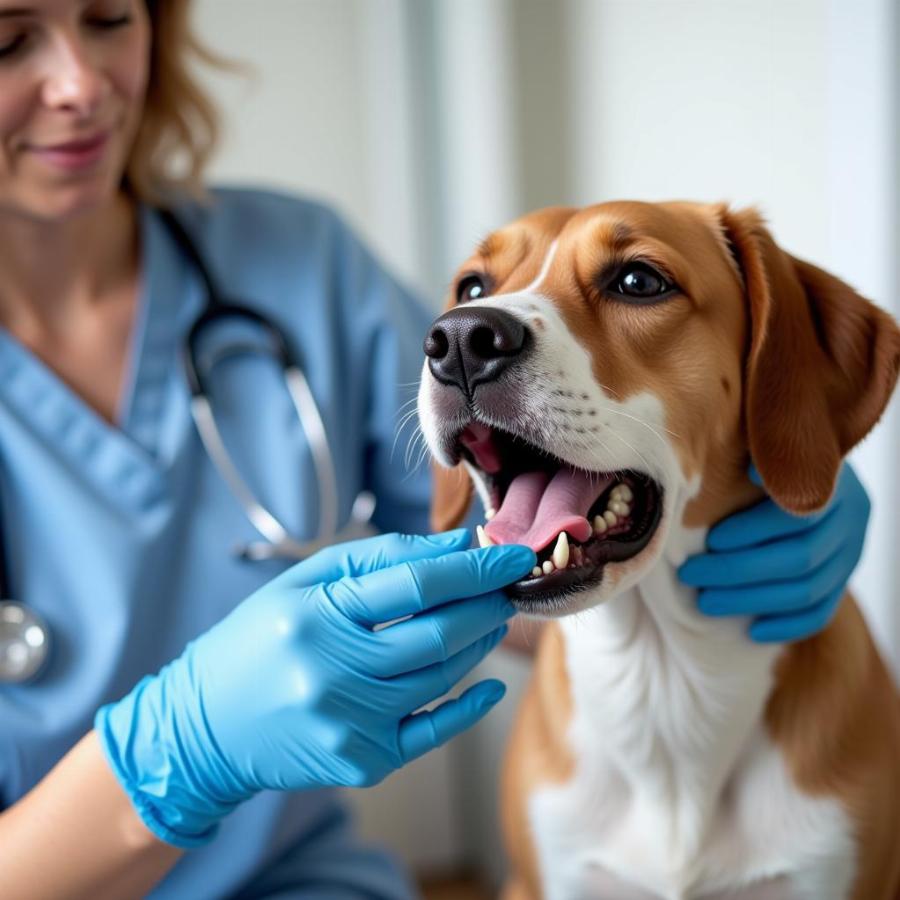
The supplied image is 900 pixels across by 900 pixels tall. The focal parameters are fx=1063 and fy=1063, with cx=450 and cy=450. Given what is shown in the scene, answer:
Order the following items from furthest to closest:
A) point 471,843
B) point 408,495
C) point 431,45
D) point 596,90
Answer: point 471,843 → point 431,45 → point 596,90 → point 408,495

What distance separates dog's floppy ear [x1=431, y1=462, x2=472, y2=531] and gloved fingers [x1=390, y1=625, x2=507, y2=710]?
0.24m

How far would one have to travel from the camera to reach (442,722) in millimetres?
1003

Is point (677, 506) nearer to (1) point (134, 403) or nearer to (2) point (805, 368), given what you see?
(2) point (805, 368)

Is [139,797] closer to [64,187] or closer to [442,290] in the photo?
[64,187]

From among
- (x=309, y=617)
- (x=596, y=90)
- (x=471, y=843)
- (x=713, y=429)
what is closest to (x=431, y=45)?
(x=596, y=90)

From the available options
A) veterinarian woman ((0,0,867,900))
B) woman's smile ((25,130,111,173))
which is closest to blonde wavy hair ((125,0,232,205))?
veterinarian woman ((0,0,867,900))

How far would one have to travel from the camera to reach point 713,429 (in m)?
1.06

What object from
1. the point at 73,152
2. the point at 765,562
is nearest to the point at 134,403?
the point at 73,152

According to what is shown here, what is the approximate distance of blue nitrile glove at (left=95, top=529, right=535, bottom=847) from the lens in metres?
0.96

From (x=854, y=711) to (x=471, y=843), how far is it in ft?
5.14

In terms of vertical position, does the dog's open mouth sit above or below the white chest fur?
above

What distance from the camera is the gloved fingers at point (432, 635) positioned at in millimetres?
967

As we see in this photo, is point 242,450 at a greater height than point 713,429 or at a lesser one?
lesser

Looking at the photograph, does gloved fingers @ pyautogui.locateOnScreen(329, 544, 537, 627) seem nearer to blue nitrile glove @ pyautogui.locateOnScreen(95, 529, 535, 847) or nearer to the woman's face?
blue nitrile glove @ pyautogui.locateOnScreen(95, 529, 535, 847)
